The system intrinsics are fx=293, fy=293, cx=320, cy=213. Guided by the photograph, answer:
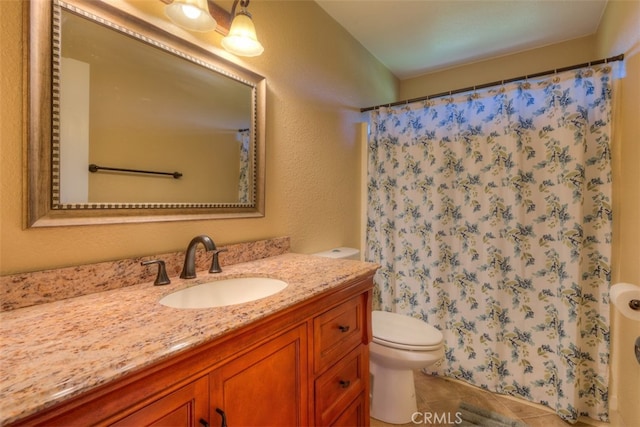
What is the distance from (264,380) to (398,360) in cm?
95

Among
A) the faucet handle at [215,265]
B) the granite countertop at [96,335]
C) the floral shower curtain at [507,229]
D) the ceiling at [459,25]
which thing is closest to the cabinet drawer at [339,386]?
the granite countertop at [96,335]

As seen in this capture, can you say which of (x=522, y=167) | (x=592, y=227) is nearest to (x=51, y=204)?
(x=522, y=167)

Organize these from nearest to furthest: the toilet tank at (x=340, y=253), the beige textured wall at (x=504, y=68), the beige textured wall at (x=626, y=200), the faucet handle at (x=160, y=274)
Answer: the faucet handle at (x=160, y=274) → the beige textured wall at (x=626, y=200) → the toilet tank at (x=340, y=253) → the beige textured wall at (x=504, y=68)

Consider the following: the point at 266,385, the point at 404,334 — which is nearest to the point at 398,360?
the point at 404,334

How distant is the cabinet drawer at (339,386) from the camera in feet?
3.14

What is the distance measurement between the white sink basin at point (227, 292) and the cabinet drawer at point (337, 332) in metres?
0.19

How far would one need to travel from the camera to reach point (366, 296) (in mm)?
1227

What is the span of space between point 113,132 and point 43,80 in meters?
0.20

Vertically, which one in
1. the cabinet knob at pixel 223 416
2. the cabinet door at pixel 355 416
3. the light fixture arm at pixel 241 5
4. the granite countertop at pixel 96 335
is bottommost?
the cabinet door at pixel 355 416

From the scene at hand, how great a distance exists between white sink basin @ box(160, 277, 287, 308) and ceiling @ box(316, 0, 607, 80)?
174cm

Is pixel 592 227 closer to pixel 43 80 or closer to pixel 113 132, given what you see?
pixel 113 132

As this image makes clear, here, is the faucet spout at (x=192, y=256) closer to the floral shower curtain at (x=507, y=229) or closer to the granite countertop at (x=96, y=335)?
the granite countertop at (x=96, y=335)

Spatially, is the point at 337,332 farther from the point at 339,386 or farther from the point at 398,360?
the point at 398,360

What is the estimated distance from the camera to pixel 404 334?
1575 mm
